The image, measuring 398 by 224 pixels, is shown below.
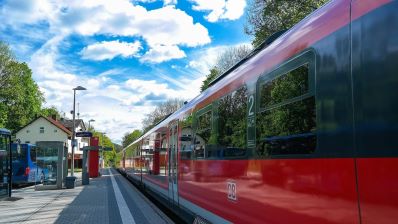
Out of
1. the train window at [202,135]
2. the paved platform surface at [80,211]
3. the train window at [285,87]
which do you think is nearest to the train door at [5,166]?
the paved platform surface at [80,211]

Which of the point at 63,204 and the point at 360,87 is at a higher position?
the point at 360,87

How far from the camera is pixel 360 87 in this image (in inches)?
142

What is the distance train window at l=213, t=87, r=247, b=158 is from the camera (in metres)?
6.55

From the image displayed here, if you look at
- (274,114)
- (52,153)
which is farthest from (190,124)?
(52,153)

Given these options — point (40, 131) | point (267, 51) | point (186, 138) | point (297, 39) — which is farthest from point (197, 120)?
point (40, 131)

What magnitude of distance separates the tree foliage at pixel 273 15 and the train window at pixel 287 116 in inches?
713

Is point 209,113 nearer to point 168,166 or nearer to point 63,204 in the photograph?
point 168,166

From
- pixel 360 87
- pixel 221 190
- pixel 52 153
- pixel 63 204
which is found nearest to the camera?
pixel 360 87

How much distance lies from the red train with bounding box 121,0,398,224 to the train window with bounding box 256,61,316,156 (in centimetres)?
1

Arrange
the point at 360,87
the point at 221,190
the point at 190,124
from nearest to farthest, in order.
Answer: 1. the point at 360,87
2. the point at 221,190
3. the point at 190,124

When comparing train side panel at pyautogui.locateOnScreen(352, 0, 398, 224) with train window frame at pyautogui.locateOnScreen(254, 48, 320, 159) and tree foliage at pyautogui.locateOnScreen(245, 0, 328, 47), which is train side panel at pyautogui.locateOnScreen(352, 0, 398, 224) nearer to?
train window frame at pyautogui.locateOnScreen(254, 48, 320, 159)

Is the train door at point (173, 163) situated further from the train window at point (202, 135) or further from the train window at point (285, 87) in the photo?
the train window at point (285, 87)

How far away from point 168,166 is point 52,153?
10806 mm

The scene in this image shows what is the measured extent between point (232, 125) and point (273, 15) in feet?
65.3
